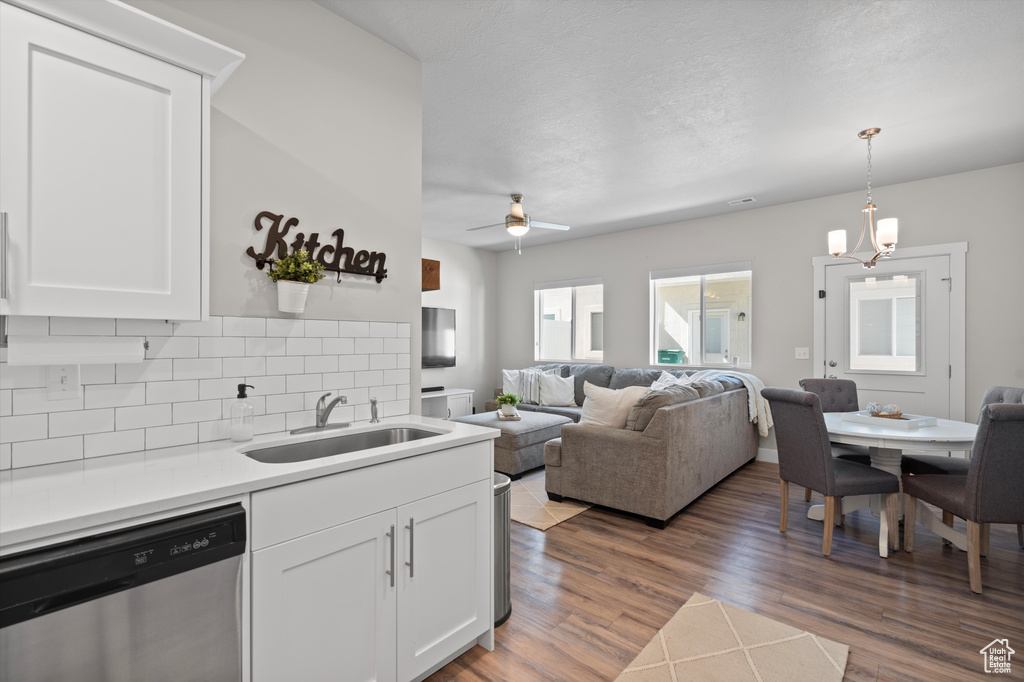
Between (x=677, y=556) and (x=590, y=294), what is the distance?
4.33 m

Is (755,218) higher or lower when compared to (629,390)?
higher

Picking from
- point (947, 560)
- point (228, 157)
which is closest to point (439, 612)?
point (228, 157)

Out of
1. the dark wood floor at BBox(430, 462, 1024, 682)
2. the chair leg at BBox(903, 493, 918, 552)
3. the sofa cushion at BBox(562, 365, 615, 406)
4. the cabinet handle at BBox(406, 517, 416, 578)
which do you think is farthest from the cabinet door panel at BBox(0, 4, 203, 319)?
the sofa cushion at BBox(562, 365, 615, 406)

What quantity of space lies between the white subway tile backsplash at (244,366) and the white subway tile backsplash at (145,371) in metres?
0.19

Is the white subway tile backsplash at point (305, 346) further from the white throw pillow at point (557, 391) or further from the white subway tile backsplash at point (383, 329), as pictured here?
the white throw pillow at point (557, 391)

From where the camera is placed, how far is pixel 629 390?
3742 mm

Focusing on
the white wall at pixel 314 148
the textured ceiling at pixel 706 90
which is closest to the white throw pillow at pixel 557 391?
the textured ceiling at pixel 706 90

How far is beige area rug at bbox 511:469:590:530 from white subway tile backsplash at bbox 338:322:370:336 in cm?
194

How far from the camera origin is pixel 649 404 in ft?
11.2

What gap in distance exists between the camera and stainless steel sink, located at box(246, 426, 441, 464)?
182 cm

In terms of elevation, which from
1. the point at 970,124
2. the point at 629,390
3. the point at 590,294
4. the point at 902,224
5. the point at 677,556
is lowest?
the point at 677,556

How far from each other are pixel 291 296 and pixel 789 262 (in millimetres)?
4976

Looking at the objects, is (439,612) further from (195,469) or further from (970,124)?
(970,124)

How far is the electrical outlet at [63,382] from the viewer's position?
1449 millimetres
